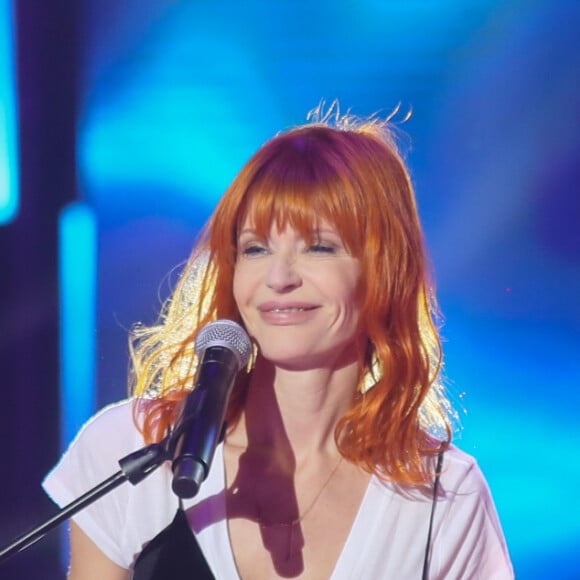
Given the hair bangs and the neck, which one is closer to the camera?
the hair bangs

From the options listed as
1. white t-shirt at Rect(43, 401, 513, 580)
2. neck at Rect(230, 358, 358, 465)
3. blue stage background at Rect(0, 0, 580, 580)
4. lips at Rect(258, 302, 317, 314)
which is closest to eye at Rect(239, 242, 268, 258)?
lips at Rect(258, 302, 317, 314)

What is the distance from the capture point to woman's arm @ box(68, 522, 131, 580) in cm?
150

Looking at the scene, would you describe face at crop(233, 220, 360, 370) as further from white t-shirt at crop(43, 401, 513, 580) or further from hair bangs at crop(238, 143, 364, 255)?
white t-shirt at crop(43, 401, 513, 580)

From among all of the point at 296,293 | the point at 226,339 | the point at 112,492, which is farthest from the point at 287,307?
the point at 112,492

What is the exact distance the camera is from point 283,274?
56.4 inches

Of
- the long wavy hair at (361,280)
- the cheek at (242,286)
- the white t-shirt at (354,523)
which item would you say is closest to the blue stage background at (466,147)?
the long wavy hair at (361,280)

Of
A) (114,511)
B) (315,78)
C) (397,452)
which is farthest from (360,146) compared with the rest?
(114,511)

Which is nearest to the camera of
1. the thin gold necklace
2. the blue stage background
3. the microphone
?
the microphone

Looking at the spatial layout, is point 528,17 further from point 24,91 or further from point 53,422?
point 53,422

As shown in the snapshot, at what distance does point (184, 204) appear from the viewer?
2059 millimetres

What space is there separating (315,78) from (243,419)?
2.88 ft

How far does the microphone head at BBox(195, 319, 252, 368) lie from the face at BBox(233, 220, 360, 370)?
33 cm

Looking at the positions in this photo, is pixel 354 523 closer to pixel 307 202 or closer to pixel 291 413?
pixel 291 413

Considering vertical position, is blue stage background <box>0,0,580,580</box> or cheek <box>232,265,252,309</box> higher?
blue stage background <box>0,0,580,580</box>
